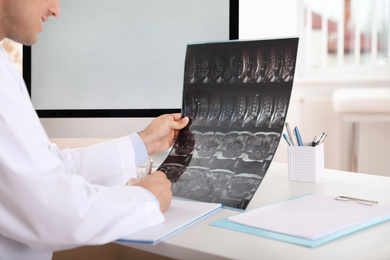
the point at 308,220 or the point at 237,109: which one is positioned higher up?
the point at 237,109

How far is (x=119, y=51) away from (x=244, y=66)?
1.51ft

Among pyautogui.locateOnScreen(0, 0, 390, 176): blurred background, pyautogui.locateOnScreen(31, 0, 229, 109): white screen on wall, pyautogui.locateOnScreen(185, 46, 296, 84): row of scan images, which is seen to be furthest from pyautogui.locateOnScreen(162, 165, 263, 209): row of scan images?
pyautogui.locateOnScreen(0, 0, 390, 176): blurred background

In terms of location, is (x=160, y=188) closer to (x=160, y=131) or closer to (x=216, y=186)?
(x=216, y=186)

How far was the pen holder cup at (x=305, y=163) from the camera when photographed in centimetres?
101

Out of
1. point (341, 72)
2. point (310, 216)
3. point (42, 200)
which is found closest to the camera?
point (42, 200)

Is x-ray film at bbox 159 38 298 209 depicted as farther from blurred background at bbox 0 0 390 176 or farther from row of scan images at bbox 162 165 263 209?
blurred background at bbox 0 0 390 176

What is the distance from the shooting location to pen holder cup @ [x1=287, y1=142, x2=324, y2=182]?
1.01 metres

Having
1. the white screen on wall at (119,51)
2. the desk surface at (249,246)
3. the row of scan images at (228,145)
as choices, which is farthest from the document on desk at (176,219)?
the white screen on wall at (119,51)

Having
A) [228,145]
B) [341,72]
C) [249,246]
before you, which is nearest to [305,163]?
[228,145]

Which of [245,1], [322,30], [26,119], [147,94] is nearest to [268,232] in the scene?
[26,119]

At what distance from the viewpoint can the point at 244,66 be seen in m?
0.97

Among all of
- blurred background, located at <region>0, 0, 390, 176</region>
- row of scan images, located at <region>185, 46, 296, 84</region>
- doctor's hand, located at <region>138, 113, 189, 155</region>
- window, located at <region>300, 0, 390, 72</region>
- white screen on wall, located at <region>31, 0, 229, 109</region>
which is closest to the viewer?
row of scan images, located at <region>185, 46, 296, 84</region>

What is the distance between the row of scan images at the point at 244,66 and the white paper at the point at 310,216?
0.28 m

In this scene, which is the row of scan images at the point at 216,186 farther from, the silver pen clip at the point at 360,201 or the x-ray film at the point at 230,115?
the silver pen clip at the point at 360,201
